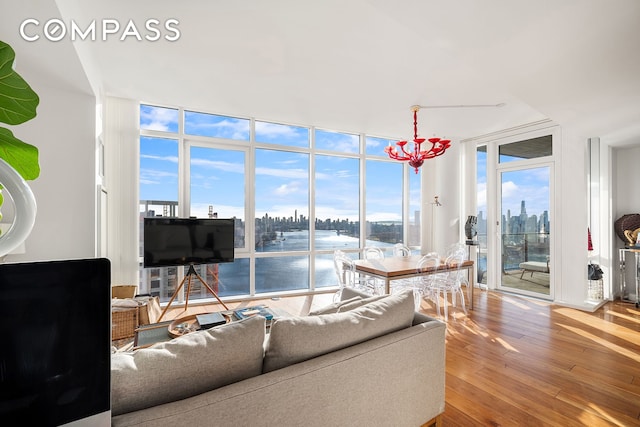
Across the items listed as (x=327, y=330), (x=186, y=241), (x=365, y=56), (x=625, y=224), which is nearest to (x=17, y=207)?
(x=327, y=330)

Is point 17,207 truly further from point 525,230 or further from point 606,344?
point 525,230

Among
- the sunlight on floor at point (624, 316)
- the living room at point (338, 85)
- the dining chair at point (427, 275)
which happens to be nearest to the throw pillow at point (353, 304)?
the living room at point (338, 85)

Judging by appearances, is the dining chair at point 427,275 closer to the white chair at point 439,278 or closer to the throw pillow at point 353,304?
the white chair at point 439,278

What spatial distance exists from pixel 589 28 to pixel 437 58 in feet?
3.65

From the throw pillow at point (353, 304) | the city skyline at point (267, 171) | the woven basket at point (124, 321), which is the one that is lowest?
the woven basket at point (124, 321)

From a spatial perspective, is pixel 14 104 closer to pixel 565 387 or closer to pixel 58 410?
pixel 58 410

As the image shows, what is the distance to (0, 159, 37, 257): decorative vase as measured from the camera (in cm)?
41

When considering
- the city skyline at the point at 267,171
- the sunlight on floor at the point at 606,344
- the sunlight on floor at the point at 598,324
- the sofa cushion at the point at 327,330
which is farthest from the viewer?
the city skyline at the point at 267,171

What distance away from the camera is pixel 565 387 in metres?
2.28

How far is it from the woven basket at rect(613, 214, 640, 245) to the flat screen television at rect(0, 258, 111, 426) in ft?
20.8

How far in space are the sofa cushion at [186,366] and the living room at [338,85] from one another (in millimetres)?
2041

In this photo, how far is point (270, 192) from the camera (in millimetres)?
4906

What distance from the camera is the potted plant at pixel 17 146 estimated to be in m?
0.44

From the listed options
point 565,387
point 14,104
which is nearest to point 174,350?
point 14,104
